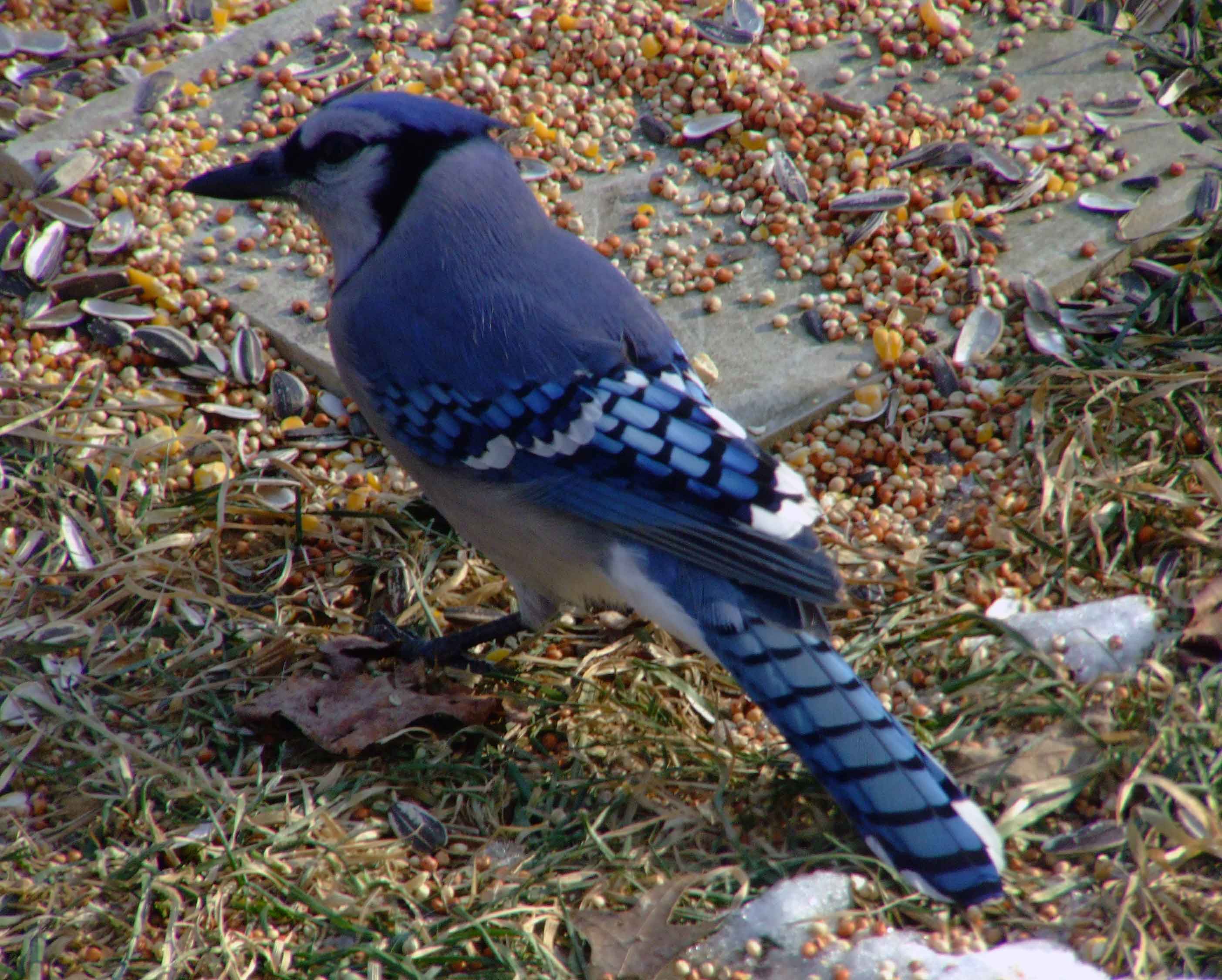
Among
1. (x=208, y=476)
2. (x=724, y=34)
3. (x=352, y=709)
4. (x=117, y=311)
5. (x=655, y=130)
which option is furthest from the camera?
(x=724, y=34)

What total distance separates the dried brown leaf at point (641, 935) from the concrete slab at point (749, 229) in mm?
1275

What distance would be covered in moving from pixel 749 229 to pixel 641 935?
199 centimetres

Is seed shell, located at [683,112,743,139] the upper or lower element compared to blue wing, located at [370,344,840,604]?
upper

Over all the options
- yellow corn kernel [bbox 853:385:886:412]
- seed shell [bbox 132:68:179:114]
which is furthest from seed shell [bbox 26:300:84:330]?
yellow corn kernel [bbox 853:385:886:412]

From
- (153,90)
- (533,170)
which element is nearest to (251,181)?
(533,170)

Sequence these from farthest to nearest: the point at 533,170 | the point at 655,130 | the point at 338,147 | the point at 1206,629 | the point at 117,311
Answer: the point at 655,130, the point at 533,170, the point at 117,311, the point at 338,147, the point at 1206,629

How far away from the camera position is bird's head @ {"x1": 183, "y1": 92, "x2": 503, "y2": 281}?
2.48 meters

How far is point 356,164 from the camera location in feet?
8.27

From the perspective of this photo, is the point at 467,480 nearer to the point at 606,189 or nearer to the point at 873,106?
the point at 606,189

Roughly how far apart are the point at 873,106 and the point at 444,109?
1.52 metres

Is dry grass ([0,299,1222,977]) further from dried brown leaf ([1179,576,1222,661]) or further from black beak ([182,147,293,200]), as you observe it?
black beak ([182,147,293,200])

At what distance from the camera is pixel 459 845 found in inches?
86.7

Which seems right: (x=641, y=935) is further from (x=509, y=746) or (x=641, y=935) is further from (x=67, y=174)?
(x=67, y=174)

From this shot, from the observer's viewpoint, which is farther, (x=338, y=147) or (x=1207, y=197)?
(x=1207, y=197)
